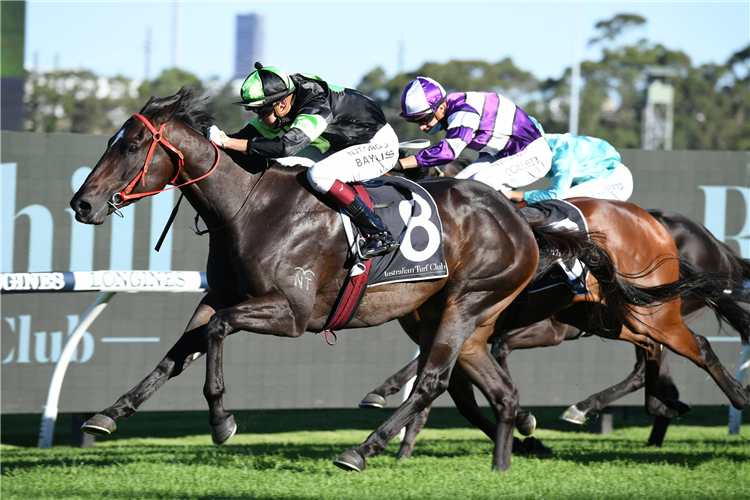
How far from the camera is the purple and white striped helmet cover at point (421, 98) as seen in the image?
14.0ft

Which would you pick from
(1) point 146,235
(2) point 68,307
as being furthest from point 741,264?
(2) point 68,307

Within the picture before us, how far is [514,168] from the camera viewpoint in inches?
182

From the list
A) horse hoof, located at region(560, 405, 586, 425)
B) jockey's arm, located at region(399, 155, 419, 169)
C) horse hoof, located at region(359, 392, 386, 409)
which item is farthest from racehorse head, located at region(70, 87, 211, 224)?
horse hoof, located at region(560, 405, 586, 425)

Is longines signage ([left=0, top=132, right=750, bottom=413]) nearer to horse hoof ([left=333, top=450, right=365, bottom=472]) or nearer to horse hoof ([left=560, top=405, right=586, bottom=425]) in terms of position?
horse hoof ([left=560, top=405, right=586, bottom=425])

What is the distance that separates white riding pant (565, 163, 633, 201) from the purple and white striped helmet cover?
1271 mm

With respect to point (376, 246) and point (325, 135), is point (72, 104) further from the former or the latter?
point (376, 246)

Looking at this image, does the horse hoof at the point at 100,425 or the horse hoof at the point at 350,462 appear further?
the horse hoof at the point at 350,462

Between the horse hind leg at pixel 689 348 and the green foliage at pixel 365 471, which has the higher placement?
the horse hind leg at pixel 689 348

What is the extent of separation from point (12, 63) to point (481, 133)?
372 centimetres

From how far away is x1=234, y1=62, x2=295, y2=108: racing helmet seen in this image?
11.5 ft

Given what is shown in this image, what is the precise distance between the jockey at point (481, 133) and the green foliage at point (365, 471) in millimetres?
1551

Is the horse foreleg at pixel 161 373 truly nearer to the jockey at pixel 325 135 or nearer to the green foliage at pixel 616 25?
the jockey at pixel 325 135

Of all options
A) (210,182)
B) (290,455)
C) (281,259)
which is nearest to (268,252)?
(281,259)

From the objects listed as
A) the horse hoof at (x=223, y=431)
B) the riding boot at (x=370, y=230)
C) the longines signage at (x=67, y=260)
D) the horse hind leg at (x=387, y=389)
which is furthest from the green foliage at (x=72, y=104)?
the horse hoof at (x=223, y=431)
